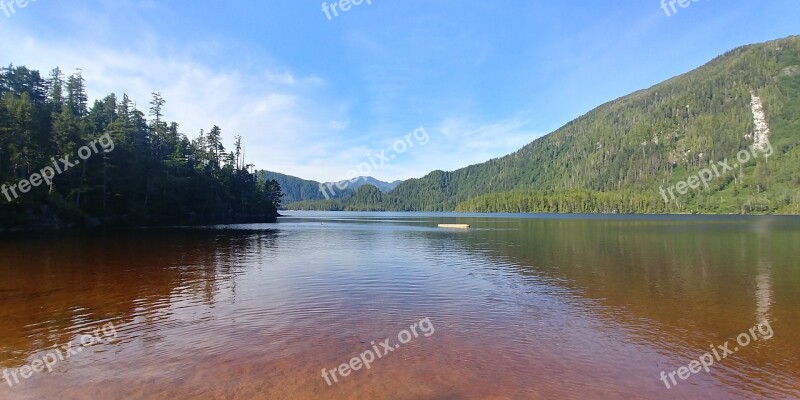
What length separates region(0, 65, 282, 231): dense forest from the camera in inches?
2500

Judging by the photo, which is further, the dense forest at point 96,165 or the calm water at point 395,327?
the dense forest at point 96,165

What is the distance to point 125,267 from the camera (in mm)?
32719

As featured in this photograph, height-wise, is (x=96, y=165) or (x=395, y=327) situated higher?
(x=96, y=165)

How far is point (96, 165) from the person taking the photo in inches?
3137

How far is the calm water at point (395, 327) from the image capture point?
459 inches

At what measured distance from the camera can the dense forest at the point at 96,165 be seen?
63488 mm

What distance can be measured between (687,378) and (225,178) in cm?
14024

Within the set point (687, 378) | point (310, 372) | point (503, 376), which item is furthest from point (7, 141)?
point (687, 378)

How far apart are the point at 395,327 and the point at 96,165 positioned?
3415 inches

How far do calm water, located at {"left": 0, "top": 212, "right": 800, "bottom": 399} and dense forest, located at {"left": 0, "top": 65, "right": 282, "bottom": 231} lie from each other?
38.3 metres

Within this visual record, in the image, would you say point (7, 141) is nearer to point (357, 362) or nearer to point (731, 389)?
point (357, 362)

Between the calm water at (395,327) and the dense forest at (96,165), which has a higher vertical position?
the dense forest at (96,165)

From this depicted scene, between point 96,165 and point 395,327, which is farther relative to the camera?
point 96,165

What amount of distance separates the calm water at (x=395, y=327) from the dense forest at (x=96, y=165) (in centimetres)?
3831
